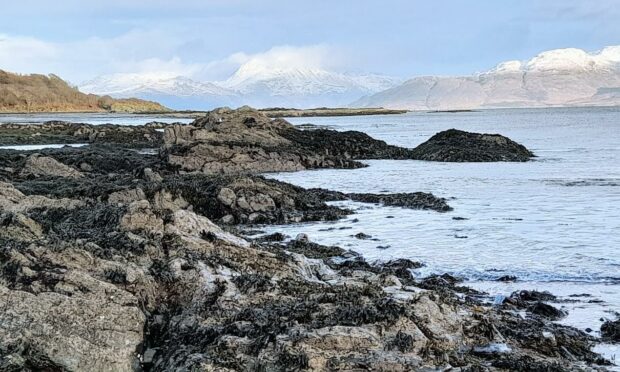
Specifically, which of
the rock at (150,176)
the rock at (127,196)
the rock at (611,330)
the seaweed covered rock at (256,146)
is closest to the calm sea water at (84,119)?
the seaweed covered rock at (256,146)

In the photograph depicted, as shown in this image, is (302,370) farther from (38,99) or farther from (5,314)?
(38,99)

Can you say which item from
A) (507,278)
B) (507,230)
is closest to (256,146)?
(507,230)

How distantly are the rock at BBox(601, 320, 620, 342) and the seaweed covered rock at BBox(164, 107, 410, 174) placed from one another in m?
22.4

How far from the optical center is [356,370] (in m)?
5.72

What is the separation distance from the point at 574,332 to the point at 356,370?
10.6ft

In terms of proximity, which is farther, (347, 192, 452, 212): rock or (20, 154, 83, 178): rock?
(20, 154, 83, 178): rock

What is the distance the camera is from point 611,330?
7.55 meters

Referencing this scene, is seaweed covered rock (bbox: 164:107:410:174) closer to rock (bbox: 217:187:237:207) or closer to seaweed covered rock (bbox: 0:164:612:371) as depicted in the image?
rock (bbox: 217:187:237:207)

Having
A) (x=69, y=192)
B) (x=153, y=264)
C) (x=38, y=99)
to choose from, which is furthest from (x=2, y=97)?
(x=153, y=264)

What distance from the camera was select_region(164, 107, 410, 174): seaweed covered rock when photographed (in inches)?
1164

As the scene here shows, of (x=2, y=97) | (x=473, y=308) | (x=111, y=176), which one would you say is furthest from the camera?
(x=2, y=97)

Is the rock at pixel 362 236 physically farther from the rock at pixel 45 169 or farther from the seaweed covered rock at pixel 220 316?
the rock at pixel 45 169

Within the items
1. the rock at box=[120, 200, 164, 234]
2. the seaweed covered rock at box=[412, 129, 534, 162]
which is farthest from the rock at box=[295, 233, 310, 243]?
the seaweed covered rock at box=[412, 129, 534, 162]

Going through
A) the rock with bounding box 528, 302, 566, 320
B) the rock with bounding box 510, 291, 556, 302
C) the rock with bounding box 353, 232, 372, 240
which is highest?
the rock with bounding box 528, 302, 566, 320
